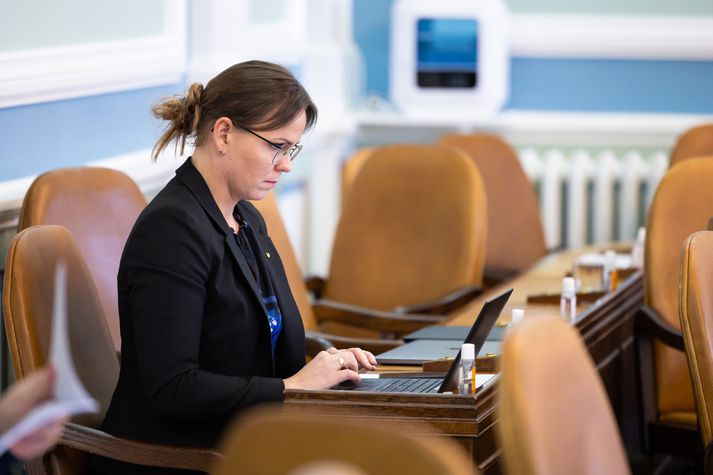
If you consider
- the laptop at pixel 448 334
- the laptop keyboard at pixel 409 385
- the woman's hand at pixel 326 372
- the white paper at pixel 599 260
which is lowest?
the white paper at pixel 599 260

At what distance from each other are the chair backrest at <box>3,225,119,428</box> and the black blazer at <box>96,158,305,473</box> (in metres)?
0.16

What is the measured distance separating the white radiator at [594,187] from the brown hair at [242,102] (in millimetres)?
3478

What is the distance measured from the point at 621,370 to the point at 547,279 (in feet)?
1.92

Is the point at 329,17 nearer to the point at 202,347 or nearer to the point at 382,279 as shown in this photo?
the point at 382,279

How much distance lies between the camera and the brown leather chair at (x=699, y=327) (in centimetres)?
261

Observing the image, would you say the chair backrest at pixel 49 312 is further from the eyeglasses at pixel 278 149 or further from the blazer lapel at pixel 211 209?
the eyeglasses at pixel 278 149

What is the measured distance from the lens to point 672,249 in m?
3.46

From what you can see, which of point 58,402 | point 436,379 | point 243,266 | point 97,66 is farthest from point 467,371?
point 97,66

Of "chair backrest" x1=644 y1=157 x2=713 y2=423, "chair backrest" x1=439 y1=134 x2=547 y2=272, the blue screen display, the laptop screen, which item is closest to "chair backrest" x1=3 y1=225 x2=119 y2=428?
the laptop screen

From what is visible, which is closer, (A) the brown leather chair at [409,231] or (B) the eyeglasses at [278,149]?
(B) the eyeglasses at [278,149]

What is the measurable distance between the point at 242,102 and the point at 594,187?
12.1 feet

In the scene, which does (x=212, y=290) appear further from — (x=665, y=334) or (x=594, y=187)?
(x=594, y=187)

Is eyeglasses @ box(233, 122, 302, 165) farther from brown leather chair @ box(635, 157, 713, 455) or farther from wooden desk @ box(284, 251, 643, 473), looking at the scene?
brown leather chair @ box(635, 157, 713, 455)

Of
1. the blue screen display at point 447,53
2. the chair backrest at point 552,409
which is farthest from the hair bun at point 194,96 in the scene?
the blue screen display at point 447,53
